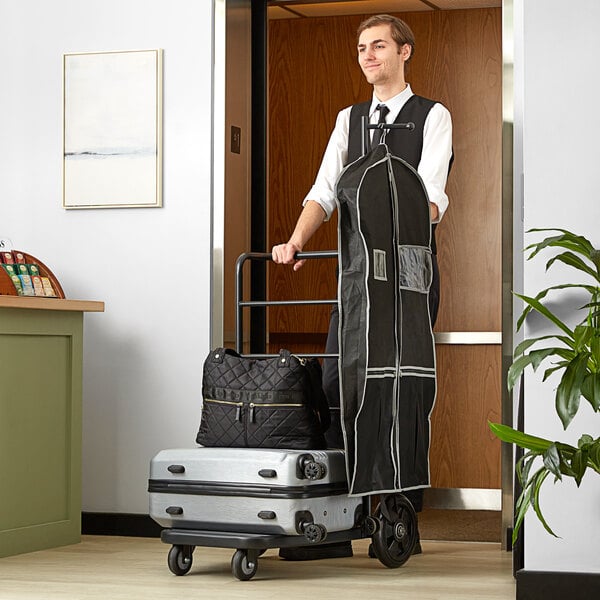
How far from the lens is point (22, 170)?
446 centimetres

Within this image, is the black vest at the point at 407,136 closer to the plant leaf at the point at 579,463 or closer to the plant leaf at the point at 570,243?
the plant leaf at the point at 570,243

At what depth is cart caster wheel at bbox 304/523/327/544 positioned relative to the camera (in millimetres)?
3133

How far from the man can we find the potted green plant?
1.04 meters

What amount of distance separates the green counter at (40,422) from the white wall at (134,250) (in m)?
0.22

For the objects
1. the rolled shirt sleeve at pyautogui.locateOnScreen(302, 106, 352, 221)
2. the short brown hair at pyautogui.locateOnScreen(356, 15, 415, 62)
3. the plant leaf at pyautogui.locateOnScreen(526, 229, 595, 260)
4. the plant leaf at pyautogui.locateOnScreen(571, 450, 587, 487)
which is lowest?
the plant leaf at pyautogui.locateOnScreen(571, 450, 587, 487)

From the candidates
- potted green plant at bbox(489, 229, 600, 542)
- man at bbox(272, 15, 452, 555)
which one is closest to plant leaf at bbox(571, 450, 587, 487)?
potted green plant at bbox(489, 229, 600, 542)

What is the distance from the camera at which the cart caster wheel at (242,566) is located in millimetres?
3184

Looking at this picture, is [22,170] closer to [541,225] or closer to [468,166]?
[468,166]

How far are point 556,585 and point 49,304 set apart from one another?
187 centimetres

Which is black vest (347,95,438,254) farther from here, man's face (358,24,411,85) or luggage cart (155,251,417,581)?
luggage cart (155,251,417,581)

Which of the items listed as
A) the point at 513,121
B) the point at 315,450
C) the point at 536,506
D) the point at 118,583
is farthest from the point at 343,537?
the point at 513,121

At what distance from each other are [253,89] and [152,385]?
1.15 meters

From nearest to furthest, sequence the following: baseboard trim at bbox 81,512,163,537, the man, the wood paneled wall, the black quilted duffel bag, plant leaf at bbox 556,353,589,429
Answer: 1. plant leaf at bbox 556,353,589,429
2. the black quilted duffel bag
3. the man
4. baseboard trim at bbox 81,512,163,537
5. the wood paneled wall

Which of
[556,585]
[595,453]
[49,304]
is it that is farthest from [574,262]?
[49,304]
